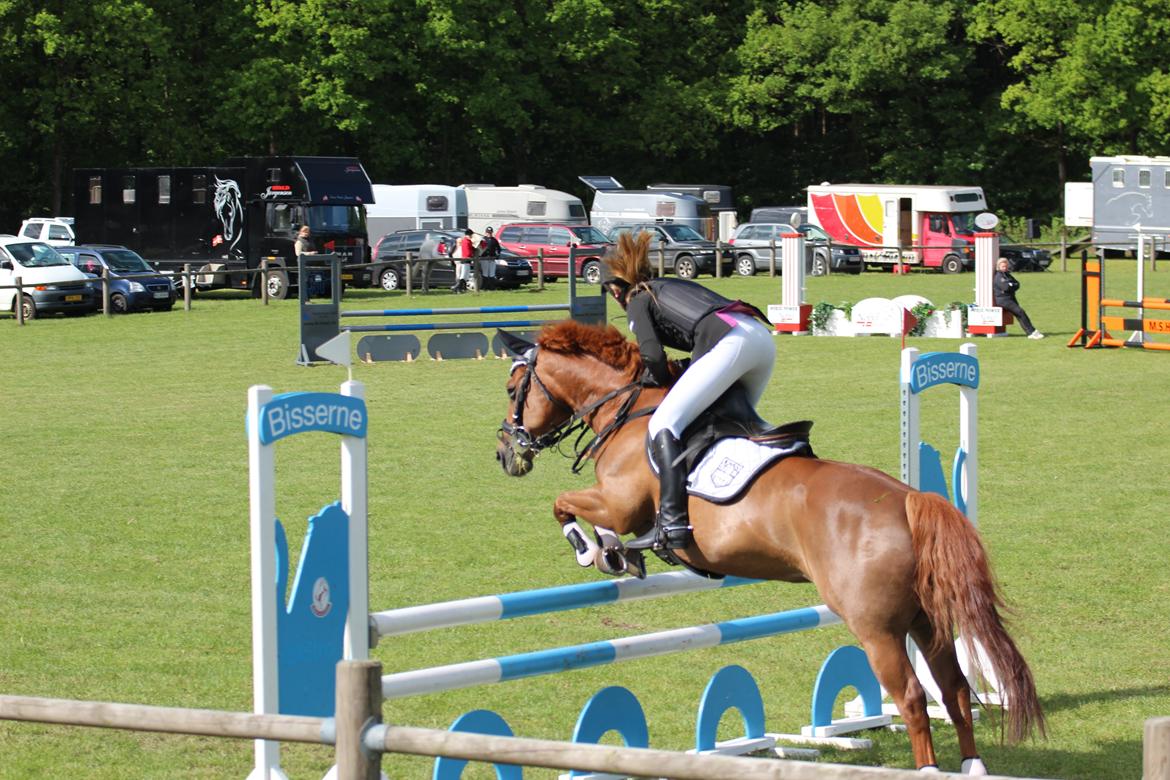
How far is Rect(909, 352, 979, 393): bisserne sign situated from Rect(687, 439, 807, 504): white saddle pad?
1361 mm

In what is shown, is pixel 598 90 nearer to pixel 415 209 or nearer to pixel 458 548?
pixel 415 209

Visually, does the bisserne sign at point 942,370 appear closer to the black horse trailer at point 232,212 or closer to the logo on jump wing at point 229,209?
the black horse trailer at point 232,212

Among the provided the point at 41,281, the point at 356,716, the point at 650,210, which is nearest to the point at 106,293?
the point at 41,281

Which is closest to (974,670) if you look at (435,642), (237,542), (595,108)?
(435,642)

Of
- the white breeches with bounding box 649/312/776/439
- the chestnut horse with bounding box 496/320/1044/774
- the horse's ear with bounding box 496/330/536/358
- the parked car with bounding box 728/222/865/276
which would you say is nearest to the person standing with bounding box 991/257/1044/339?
the parked car with bounding box 728/222/865/276

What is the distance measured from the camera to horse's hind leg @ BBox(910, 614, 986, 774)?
19.4ft

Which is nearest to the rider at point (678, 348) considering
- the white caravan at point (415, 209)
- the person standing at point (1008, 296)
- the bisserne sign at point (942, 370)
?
the bisserne sign at point (942, 370)

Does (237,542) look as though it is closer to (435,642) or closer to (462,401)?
(435,642)

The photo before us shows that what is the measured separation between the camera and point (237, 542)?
433 inches

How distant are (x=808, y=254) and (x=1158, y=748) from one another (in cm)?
4035

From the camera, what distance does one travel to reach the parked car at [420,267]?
125 ft

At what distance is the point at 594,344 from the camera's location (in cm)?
749

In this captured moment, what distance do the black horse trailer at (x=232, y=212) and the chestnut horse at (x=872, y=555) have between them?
30256 millimetres

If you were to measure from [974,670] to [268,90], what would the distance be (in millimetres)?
50704
